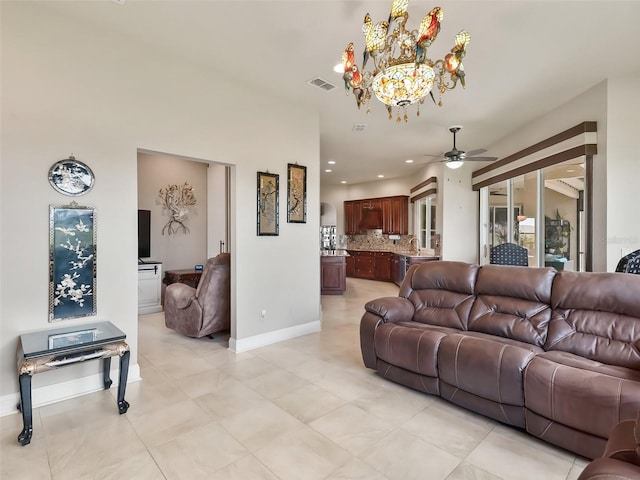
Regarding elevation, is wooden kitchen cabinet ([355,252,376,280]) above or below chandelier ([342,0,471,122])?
below

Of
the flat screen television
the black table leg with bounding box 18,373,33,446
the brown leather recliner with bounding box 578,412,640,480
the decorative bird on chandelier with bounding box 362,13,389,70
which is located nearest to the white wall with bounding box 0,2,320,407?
the black table leg with bounding box 18,373,33,446

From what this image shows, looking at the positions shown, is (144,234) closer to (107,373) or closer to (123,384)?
(107,373)

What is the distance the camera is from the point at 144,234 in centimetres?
589

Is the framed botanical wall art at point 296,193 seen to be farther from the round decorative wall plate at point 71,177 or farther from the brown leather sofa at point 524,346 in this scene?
the round decorative wall plate at point 71,177

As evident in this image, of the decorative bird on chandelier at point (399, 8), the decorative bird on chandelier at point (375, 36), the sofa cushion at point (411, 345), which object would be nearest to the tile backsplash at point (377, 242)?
the sofa cushion at point (411, 345)

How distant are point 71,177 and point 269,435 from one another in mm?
2587

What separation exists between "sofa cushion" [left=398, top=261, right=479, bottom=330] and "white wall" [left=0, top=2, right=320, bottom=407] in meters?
1.78

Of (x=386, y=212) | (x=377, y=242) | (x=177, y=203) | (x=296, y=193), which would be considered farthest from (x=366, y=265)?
(x=296, y=193)

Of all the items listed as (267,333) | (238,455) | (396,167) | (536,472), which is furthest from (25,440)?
(396,167)

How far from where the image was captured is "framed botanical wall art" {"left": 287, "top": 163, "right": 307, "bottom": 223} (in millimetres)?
4422

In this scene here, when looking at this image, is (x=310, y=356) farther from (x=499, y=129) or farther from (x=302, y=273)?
(x=499, y=129)

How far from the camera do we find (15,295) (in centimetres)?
254

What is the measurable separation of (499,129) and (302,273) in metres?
4.16

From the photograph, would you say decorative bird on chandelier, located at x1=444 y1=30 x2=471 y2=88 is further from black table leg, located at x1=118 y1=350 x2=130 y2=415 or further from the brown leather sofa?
black table leg, located at x1=118 y1=350 x2=130 y2=415
